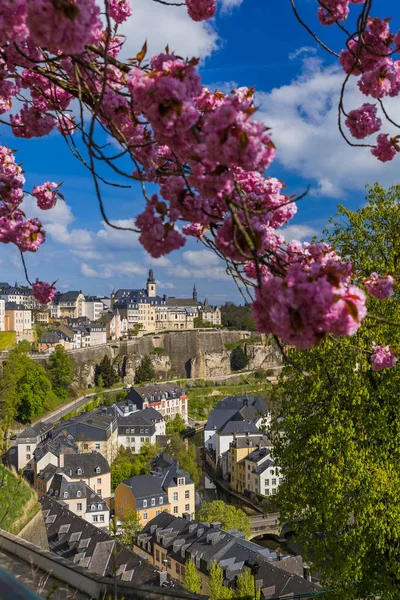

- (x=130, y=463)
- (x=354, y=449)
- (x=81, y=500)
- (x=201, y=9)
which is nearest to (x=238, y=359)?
(x=130, y=463)

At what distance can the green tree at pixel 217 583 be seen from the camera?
1753cm

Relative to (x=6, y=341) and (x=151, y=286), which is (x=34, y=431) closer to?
(x=6, y=341)

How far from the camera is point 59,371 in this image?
45125 millimetres

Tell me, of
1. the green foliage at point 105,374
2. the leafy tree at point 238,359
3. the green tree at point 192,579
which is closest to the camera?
the green tree at point 192,579

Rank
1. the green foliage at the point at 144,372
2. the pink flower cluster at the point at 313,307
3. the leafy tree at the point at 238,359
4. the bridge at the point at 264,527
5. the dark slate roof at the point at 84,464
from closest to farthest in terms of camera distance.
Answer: the pink flower cluster at the point at 313,307
the bridge at the point at 264,527
the dark slate roof at the point at 84,464
the green foliage at the point at 144,372
the leafy tree at the point at 238,359

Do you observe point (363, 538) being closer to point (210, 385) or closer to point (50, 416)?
point (50, 416)

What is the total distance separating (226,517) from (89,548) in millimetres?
7822

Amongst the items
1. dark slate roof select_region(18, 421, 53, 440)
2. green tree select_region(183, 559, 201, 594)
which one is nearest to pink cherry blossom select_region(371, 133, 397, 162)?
green tree select_region(183, 559, 201, 594)

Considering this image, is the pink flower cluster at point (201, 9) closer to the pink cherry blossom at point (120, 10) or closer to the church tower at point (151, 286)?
the pink cherry blossom at point (120, 10)

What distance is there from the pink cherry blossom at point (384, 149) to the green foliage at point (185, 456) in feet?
101

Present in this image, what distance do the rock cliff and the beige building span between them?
25.2 meters

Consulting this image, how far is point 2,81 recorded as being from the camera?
2807mm

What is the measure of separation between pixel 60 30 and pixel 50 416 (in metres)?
41.6

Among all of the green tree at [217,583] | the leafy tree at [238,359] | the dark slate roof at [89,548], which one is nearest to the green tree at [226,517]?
the green tree at [217,583]
